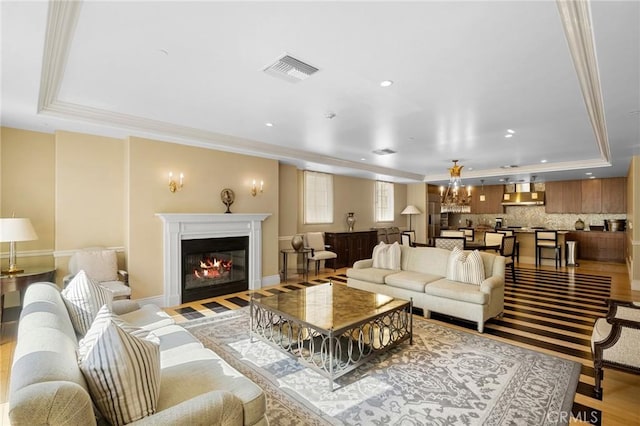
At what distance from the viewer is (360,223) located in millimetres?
9375

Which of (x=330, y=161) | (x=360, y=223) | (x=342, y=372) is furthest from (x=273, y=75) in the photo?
(x=360, y=223)

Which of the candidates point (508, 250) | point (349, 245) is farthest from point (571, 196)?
point (349, 245)

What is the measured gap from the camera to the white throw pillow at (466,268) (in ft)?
13.8

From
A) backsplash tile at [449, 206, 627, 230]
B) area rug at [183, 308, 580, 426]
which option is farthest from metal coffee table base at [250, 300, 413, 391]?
backsplash tile at [449, 206, 627, 230]

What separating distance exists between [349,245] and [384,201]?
8.61 ft

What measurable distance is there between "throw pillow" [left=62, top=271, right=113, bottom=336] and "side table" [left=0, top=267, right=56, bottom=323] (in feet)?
5.51

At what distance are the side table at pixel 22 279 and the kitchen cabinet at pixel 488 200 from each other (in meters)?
12.2

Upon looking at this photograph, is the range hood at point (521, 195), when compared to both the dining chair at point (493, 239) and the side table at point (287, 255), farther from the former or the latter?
the side table at point (287, 255)

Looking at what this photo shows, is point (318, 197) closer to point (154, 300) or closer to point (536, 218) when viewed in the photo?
point (154, 300)

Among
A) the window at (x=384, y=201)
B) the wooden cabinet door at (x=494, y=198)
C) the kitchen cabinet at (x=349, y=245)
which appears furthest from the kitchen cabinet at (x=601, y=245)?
the kitchen cabinet at (x=349, y=245)

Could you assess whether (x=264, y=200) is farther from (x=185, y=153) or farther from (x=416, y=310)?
(x=416, y=310)

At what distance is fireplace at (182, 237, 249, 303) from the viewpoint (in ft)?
16.9

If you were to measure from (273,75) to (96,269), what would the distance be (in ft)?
Answer: 11.6

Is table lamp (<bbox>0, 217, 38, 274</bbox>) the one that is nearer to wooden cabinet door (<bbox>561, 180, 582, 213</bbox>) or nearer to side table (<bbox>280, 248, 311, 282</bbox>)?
side table (<bbox>280, 248, 311, 282</bbox>)
